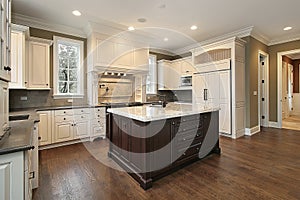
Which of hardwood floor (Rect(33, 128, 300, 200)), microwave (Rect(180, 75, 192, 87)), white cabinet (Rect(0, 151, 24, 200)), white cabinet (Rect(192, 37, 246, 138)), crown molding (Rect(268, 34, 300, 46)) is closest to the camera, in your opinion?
white cabinet (Rect(0, 151, 24, 200))

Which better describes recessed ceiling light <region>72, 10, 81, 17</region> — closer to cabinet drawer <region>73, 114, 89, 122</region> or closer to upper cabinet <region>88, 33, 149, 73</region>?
upper cabinet <region>88, 33, 149, 73</region>

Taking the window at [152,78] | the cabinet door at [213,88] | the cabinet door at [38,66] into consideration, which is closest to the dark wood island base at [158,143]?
the cabinet door at [213,88]

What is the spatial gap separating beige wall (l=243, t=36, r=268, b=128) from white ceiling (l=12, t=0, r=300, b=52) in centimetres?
41

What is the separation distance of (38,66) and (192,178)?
12.4 ft

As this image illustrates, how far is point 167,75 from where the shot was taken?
21.4 ft

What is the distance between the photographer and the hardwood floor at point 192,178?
1982 millimetres

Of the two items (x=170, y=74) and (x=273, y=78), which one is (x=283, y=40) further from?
(x=170, y=74)

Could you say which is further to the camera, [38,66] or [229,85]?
[229,85]

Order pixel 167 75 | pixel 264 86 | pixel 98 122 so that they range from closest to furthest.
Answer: pixel 98 122 → pixel 264 86 → pixel 167 75

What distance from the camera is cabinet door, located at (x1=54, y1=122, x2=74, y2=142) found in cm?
372

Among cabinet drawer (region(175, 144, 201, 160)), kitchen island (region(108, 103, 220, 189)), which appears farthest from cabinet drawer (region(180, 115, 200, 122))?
cabinet drawer (region(175, 144, 201, 160))

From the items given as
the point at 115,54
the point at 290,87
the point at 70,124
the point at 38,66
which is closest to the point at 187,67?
the point at 115,54

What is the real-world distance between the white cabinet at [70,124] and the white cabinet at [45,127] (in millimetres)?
98

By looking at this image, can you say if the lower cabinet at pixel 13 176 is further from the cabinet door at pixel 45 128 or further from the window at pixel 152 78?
the window at pixel 152 78
